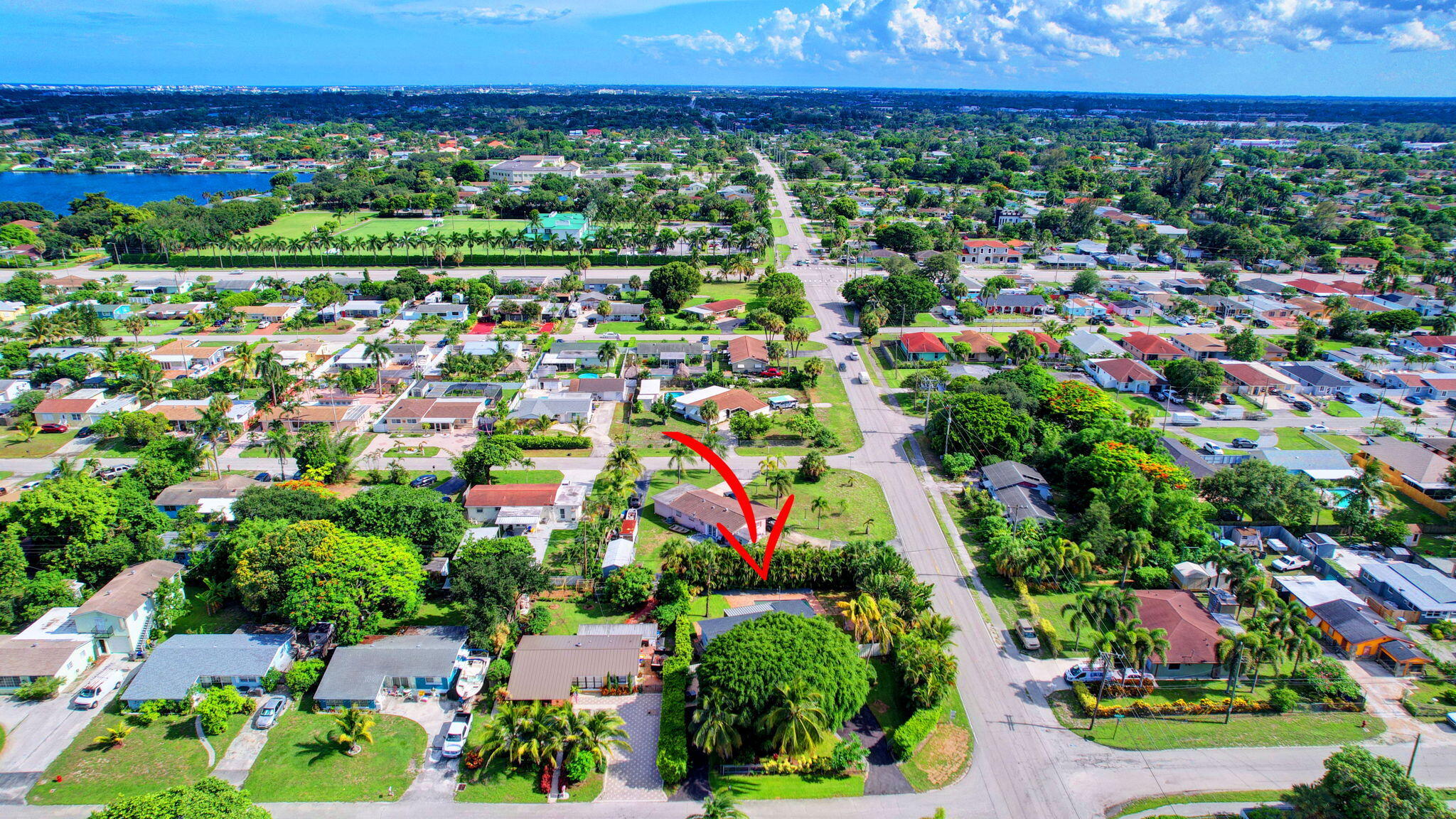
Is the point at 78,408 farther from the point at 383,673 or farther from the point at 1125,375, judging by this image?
the point at 1125,375

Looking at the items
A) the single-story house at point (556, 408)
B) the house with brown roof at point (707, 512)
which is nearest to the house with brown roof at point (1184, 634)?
the house with brown roof at point (707, 512)

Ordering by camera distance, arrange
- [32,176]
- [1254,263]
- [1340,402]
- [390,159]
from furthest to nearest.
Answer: [390,159] → [32,176] → [1254,263] → [1340,402]

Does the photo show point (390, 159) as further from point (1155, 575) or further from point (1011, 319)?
point (1155, 575)

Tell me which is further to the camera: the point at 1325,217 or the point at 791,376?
the point at 1325,217

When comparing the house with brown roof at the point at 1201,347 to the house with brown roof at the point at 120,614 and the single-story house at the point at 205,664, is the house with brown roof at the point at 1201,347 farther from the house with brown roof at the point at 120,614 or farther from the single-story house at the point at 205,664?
the house with brown roof at the point at 120,614

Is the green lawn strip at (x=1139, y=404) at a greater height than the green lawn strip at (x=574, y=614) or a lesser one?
greater

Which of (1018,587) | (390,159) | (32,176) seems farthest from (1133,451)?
(32,176)

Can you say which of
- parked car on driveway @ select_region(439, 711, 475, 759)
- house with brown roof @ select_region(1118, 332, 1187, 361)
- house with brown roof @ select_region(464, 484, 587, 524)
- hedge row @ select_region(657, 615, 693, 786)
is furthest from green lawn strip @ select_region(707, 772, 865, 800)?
house with brown roof @ select_region(1118, 332, 1187, 361)
